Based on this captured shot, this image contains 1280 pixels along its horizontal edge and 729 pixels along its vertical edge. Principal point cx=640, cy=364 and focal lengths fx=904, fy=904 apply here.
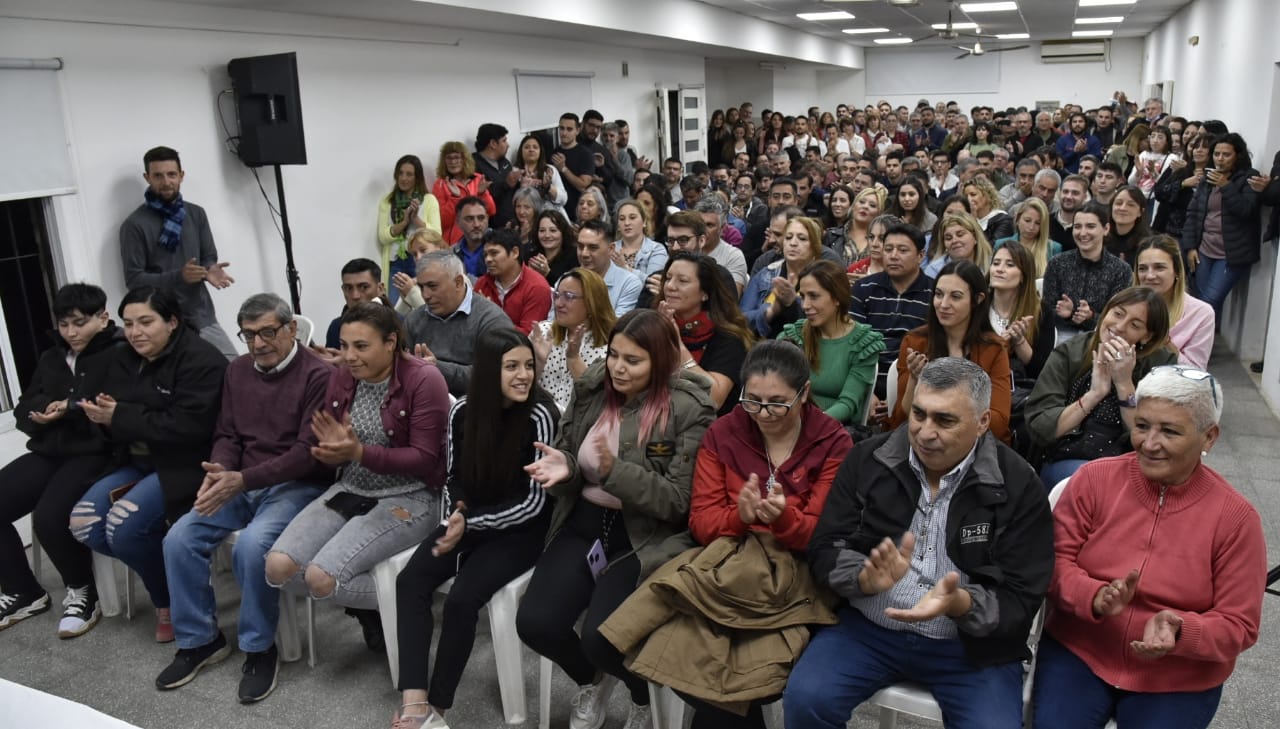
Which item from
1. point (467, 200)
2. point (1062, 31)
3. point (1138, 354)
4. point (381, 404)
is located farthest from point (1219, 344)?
point (1062, 31)

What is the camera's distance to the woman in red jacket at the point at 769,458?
7.41 feet

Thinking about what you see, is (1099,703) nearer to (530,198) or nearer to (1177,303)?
(1177,303)

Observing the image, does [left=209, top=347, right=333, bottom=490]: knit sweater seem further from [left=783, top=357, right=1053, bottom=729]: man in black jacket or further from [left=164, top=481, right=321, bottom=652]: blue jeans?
[left=783, top=357, right=1053, bottom=729]: man in black jacket

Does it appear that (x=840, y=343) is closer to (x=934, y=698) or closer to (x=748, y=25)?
(x=934, y=698)

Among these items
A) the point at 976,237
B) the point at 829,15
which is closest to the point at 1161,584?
the point at 976,237

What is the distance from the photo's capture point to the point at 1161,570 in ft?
6.46

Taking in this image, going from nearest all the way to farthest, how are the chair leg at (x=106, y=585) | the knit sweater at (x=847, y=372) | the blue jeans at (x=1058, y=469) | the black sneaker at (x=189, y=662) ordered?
the blue jeans at (x=1058, y=469), the black sneaker at (x=189, y=662), the knit sweater at (x=847, y=372), the chair leg at (x=106, y=585)

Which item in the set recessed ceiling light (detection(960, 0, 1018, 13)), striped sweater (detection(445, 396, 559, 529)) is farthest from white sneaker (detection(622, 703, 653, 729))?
recessed ceiling light (detection(960, 0, 1018, 13))

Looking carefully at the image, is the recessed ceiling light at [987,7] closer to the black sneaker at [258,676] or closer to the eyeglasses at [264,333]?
the eyeglasses at [264,333]

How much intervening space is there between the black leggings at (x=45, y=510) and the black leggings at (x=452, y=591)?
145 cm

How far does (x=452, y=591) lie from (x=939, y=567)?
4.42 feet

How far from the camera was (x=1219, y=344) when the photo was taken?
6.42 metres

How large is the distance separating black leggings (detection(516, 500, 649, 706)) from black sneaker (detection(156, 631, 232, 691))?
1.24 metres

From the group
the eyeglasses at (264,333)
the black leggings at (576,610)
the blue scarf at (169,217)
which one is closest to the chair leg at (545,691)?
the black leggings at (576,610)
